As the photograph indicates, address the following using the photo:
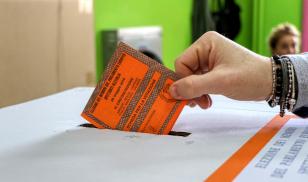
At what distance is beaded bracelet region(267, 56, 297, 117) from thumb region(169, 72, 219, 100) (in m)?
0.11

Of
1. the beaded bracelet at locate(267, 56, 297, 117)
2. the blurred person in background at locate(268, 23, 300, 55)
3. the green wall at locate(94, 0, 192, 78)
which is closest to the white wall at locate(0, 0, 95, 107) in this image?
the green wall at locate(94, 0, 192, 78)

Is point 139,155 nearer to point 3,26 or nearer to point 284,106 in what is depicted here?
point 284,106

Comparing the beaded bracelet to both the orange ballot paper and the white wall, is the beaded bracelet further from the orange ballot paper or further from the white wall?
the white wall

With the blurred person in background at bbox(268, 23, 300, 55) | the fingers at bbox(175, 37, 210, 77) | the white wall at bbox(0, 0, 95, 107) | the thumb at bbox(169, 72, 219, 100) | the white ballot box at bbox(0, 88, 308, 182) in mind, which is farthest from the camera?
the blurred person in background at bbox(268, 23, 300, 55)

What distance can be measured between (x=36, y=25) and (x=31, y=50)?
10cm

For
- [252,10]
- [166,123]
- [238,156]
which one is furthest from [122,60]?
[252,10]

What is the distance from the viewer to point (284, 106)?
0.76 metres

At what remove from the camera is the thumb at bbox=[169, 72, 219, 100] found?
0.72 meters

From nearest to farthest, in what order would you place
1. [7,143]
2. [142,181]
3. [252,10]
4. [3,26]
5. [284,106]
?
[142,181] → [7,143] → [284,106] → [3,26] → [252,10]

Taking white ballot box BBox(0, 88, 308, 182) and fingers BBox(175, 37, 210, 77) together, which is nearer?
white ballot box BBox(0, 88, 308, 182)

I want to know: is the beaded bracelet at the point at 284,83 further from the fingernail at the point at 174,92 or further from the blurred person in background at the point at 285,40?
the blurred person in background at the point at 285,40

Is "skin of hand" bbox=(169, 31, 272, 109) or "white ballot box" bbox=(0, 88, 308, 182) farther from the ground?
"skin of hand" bbox=(169, 31, 272, 109)

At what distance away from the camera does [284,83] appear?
75 centimetres

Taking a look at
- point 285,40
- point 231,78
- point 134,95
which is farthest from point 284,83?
point 285,40
